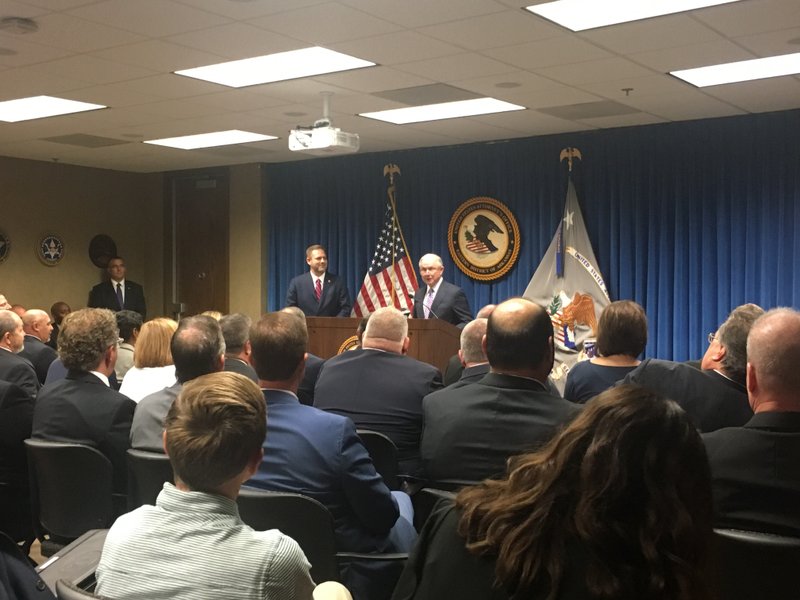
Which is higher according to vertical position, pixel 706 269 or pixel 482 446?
pixel 706 269

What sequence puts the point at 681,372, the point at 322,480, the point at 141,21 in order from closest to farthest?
the point at 322,480
the point at 681,372
the point at 141,21

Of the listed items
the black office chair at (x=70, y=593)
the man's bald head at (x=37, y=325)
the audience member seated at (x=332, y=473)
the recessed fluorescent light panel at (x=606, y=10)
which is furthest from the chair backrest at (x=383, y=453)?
the man's bald head at (x=37, y=325)

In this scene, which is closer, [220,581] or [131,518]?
[220,581]

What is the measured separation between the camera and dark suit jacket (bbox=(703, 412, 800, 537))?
214cm

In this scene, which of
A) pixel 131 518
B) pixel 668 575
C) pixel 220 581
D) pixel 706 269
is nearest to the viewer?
pixel 668 575

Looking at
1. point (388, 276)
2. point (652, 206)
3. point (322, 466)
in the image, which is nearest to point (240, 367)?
point (322, 466)

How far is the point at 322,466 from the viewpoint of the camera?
2666 mm

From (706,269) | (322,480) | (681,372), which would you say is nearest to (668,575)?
(322,480)

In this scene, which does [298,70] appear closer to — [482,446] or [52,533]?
[52,533]

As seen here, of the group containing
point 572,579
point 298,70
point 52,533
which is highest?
point 298,70

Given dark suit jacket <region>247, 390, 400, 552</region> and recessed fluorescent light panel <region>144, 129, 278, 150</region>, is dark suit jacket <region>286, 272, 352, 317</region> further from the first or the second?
dark suit jacket <region>247, 390, 400, 552</region>

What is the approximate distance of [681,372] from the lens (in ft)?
10.7

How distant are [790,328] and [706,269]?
229 inches

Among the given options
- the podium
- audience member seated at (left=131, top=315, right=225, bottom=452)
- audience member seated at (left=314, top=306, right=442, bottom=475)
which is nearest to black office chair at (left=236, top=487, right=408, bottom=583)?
audience member seated at (left=131, top=315, right=225, bottom=452)
